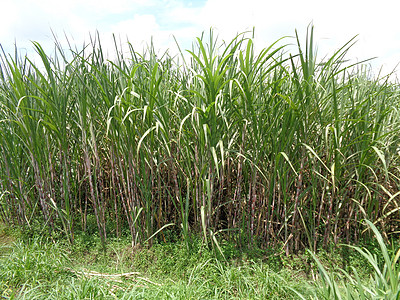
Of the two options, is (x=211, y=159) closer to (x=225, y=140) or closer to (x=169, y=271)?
(x=225, y=140)

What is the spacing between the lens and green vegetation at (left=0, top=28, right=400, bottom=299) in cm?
188

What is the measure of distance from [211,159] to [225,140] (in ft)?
0.59

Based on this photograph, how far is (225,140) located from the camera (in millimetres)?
2025

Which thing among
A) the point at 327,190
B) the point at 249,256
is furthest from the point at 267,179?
the point at 249,256

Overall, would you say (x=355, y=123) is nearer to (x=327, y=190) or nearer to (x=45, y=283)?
(x=327, y=190)

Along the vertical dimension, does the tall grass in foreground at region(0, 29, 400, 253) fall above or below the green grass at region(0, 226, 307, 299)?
above

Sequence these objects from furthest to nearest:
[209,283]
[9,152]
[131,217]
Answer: [9,152], [131,217], [209,283]

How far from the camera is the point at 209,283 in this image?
6.23 feet

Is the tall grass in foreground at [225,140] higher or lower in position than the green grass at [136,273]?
higher

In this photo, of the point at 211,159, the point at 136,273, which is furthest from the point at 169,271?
the point at 211,159

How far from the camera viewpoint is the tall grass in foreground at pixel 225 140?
1901 millimetres

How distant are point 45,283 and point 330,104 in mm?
2092

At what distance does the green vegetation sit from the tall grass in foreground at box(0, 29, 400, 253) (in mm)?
12

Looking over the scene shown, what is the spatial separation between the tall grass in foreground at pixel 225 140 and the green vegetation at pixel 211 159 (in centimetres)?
1
